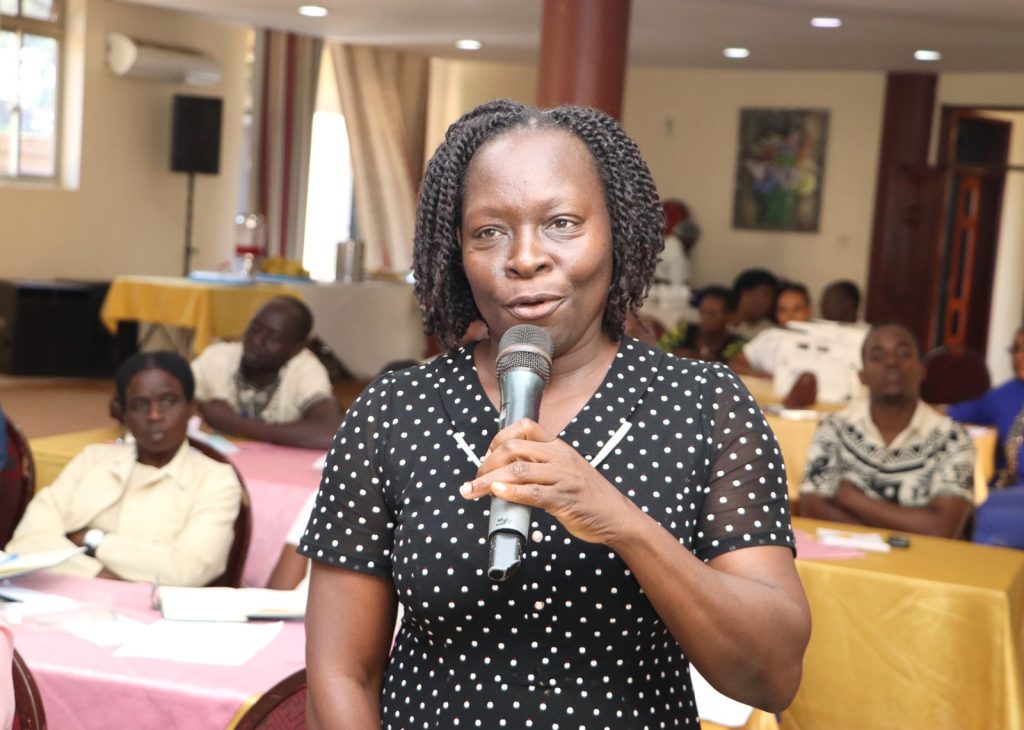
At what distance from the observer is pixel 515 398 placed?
1151 mm

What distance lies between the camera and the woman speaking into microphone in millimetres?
1255

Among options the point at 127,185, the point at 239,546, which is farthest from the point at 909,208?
the point at 239,546

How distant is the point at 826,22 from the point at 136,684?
27.8 ft

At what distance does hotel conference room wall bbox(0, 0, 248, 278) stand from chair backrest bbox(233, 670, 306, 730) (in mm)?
8901

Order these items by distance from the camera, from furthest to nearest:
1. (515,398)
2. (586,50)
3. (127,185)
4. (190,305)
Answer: (127,185) < (190,305) < (586,50) < (515,398)

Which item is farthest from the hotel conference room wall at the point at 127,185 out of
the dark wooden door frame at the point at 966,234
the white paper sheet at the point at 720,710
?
the white paper sheet at the point at 720,710

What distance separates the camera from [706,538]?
1.28m

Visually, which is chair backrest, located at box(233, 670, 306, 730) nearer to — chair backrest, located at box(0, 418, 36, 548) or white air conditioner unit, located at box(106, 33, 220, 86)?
chair backrest, located at box(0, 418, 36, 548)

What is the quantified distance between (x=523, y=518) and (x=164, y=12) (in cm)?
1094

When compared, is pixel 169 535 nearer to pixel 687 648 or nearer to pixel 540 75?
pixel 687 648

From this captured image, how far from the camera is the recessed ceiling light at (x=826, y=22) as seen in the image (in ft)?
30.9

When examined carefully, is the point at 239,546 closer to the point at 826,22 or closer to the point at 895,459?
the point at 895,459

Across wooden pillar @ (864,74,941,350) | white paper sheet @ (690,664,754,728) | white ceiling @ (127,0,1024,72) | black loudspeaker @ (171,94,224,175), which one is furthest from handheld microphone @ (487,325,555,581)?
wooden pillar @ (864,74,941,350)

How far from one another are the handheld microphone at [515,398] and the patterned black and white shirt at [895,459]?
10.7 ft
